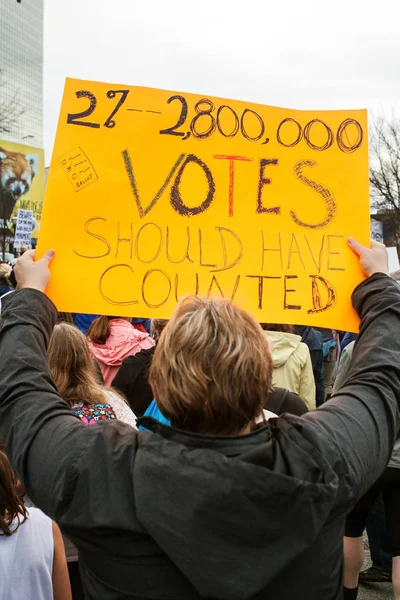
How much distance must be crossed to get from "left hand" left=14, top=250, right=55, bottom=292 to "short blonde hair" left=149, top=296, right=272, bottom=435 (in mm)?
570

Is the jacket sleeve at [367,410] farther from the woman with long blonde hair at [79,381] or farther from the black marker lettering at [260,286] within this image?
the woman with long blonde hair at [79,381]

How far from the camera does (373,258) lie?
1854mm

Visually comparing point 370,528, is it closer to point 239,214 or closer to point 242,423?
point 239,214

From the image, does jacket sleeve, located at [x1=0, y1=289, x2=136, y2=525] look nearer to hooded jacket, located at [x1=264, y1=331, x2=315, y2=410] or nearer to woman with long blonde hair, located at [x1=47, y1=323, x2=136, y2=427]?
woman with long blonde hair, located at [x1=47, y1=323, x2=136, y2=427]

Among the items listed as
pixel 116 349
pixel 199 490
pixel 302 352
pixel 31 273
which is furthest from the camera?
pixel 116 349

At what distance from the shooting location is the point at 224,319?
1234 millimetres

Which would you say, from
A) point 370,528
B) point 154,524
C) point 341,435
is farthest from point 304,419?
point 370,528

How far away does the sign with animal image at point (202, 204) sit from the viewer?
190cm

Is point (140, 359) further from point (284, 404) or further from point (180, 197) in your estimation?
point (180, 197)

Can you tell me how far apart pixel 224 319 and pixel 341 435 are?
349 millimetres

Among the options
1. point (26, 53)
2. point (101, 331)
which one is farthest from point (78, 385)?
point (26, 53)

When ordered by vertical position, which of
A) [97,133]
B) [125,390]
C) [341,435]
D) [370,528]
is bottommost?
[370,528]

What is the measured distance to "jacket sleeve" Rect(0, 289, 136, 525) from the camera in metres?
1.15

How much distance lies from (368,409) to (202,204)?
1.02 meters
